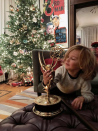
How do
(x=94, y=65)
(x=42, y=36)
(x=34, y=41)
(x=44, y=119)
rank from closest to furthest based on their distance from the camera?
(x=44, y=119)
(x=94, y=65)
(x=34, y=41)
(x=42, y=36)

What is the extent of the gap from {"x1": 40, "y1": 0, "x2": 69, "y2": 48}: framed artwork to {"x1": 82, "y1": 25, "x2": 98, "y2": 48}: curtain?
3.32 m

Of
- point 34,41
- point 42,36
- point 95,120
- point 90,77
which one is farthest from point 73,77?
point 42,36

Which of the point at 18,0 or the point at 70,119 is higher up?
the point at 18,0

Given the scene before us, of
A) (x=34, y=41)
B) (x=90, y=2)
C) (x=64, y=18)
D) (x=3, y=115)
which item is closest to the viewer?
(x=3, y=115)

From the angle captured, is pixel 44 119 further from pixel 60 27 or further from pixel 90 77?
pixel 60 27

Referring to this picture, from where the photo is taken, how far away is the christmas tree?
289cm

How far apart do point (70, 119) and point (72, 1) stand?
12.0 ft

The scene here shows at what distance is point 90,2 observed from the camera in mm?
3322

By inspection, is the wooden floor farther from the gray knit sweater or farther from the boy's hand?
the boy's hand

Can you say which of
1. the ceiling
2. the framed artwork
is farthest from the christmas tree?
the ceiling

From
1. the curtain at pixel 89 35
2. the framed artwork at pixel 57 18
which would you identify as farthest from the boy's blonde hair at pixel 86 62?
the curtain at pixel 89 35

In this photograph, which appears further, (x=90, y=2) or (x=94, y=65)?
(x=90, y=2)

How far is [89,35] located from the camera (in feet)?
21.9

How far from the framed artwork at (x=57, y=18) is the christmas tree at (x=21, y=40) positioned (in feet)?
2.75
